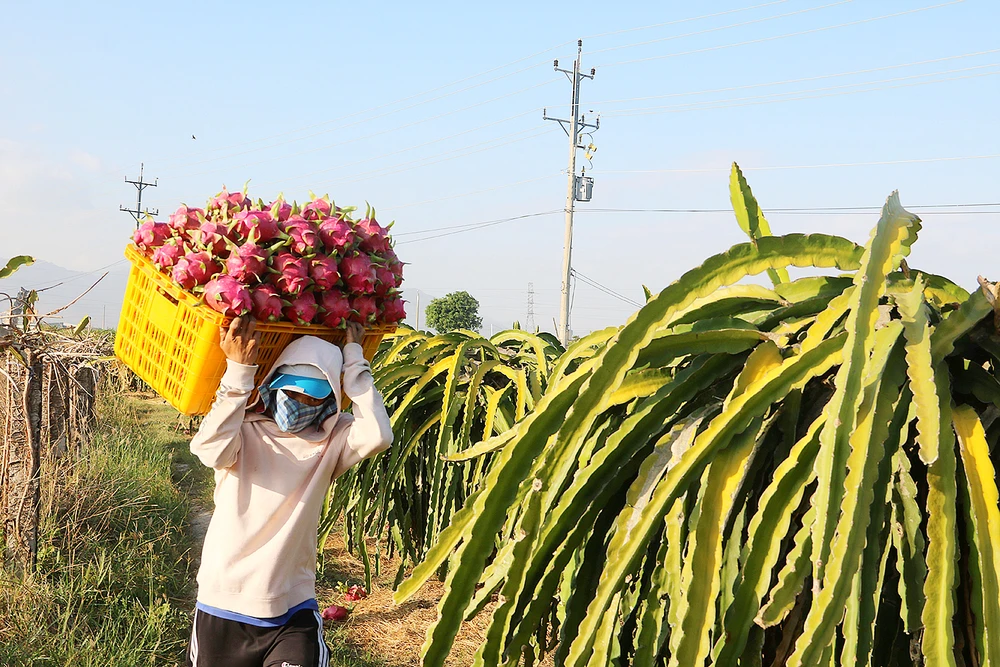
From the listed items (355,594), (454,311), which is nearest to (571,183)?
(454,311)

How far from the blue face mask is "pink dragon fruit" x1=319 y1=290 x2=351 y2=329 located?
231mm

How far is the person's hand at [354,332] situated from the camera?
2408mm

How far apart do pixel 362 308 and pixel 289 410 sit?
345mm

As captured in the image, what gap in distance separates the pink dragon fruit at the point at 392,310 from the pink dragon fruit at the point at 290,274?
1.07 feet

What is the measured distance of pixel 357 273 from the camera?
234 cm

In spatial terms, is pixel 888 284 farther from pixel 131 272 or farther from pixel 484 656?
pixel 131 272

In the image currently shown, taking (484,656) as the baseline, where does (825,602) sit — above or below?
above

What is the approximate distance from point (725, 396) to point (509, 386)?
2736 mm

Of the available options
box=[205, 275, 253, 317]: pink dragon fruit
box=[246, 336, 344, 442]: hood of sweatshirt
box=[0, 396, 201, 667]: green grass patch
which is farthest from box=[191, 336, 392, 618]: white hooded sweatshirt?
box=[0, 396, 201, 667]: green grass patch

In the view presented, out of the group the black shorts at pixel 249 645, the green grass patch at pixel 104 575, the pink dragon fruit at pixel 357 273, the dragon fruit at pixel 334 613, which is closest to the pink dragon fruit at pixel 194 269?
the pink dragon fruit at pixel 357 273

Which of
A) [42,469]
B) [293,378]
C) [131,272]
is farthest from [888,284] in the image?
[42,469]

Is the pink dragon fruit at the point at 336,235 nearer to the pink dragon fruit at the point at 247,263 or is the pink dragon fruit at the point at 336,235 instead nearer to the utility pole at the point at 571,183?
the pink dragon fruit at the point at 247,263

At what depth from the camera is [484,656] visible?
144 centimetres

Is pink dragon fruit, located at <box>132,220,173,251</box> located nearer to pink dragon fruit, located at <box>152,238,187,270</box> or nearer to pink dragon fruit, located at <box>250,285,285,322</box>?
pink dragon fruit, located at <box>152,238,187,270</box>
